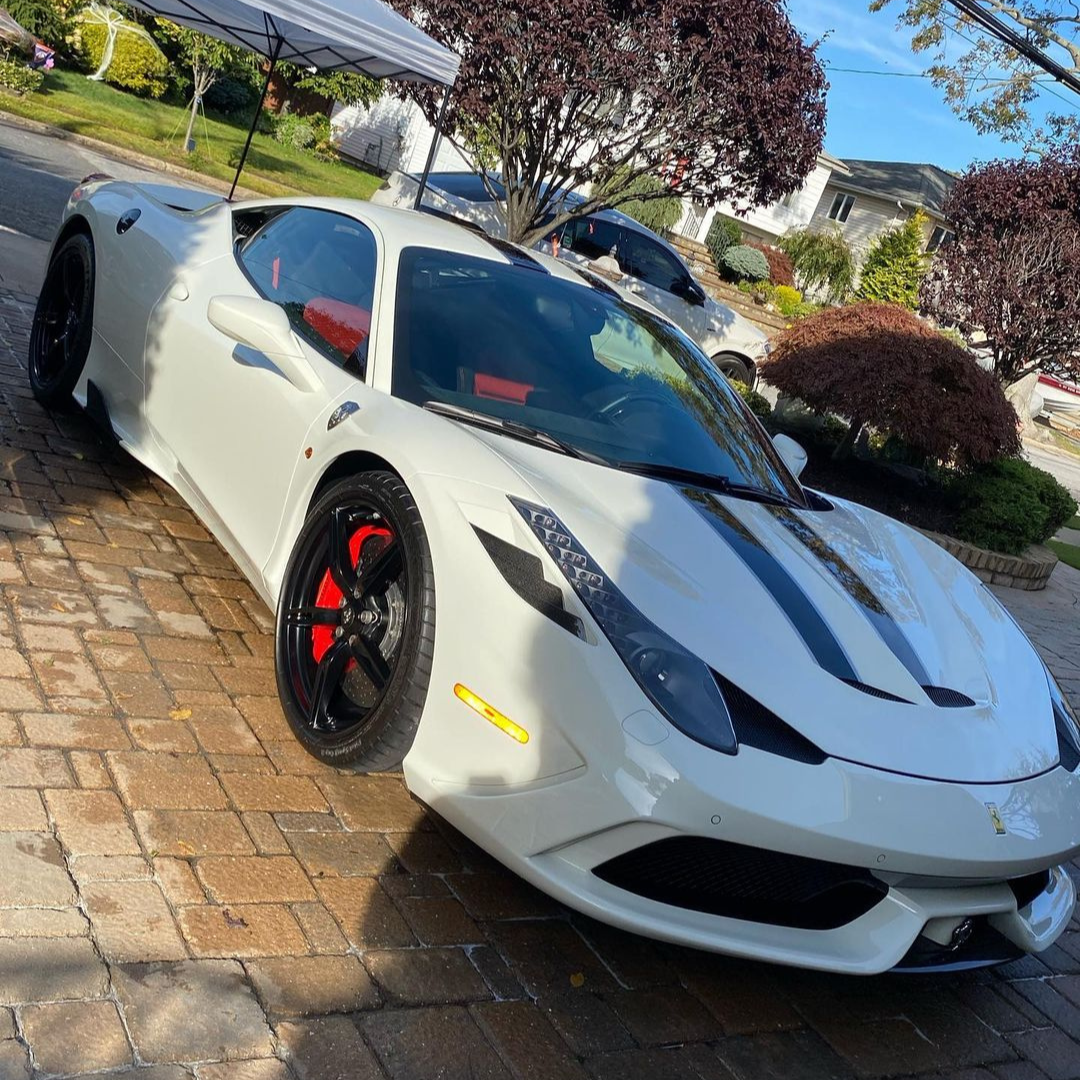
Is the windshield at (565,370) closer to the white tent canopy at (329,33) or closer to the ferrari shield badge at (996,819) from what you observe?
the ferrari shield badge at (996,819)

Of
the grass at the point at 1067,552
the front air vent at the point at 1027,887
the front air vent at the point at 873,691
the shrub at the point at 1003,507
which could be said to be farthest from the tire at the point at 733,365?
the front air vent at the point at 873,691

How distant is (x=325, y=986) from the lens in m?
2.39

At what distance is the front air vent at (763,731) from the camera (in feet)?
8.34

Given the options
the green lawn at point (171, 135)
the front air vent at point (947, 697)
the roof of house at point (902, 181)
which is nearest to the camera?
the front air vent at point (947, 697)

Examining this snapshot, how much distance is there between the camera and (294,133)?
2664 centimetres

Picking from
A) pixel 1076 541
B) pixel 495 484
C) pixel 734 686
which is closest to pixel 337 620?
pixel 495 484

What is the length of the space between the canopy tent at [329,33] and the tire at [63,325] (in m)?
2.79

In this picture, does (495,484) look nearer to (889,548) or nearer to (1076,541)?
(889,548)

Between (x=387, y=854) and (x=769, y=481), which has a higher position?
(x=769, y=481)

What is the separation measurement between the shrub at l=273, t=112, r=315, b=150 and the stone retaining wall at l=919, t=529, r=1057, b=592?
69.3 ft

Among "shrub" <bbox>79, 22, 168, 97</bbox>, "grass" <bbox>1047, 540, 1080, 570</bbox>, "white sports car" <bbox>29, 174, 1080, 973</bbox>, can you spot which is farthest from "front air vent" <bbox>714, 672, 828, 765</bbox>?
"shrub" <bbox>79, 22, 168, 97</bbox>

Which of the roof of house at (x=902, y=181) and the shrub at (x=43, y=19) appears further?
the roof of house at (x=902, y=181)

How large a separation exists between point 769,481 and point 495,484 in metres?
1.38

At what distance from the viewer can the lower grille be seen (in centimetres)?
251
